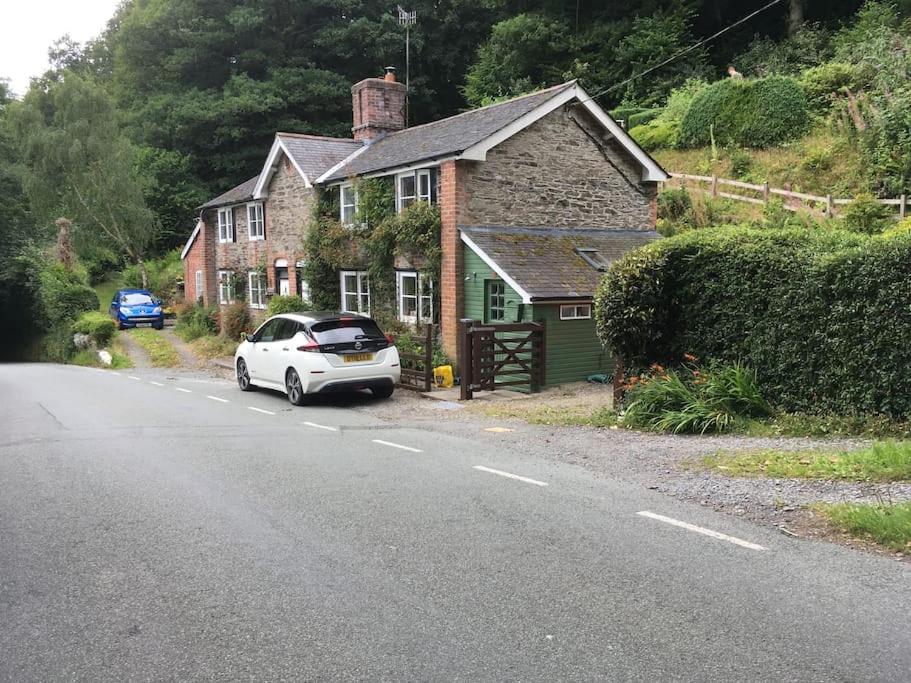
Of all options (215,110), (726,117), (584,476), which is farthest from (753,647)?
(215,110)

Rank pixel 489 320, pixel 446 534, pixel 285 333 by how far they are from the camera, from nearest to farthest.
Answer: pixel 446 534 < pixel 285 333 < pixel 489 320

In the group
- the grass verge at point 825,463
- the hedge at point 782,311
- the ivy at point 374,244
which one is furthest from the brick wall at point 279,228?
the grass verge at point 825,463

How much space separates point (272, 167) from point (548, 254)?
12.6 meters

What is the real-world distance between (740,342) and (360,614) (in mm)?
7831

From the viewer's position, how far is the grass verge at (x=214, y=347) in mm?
27078

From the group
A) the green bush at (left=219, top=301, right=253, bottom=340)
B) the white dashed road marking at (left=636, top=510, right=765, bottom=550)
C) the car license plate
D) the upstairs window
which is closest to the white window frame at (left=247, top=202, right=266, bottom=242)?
the green bush at (left=219, top=301, right=253, bottom=340)

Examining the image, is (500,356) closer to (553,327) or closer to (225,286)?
(553,327)

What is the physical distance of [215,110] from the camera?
43.4 metres

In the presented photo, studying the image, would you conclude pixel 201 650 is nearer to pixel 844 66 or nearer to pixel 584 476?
pixel 584 476

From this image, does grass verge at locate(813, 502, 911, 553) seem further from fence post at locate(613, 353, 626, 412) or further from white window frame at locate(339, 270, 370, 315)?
white window frame at locate(339, 270, 370, 315)

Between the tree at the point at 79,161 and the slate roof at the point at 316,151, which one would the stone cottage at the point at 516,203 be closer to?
the slate roof at the point at 316,151

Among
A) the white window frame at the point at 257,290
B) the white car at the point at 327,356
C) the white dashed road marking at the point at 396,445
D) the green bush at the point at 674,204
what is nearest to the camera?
the white dashed road marking at the point at 396,445

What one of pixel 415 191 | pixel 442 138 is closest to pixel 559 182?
pixel 442 138

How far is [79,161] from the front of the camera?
128ft
